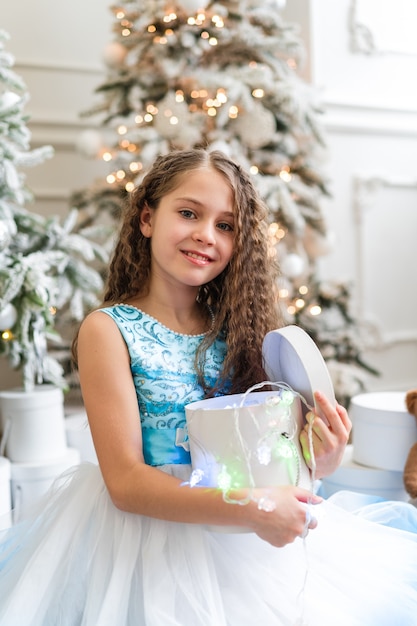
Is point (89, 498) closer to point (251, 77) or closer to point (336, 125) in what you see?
point (251, 77)

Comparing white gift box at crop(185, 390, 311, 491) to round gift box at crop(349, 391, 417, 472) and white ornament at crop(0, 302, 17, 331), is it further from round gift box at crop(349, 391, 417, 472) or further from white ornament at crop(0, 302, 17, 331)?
white ornament at crop(0, 302, 17, 331)

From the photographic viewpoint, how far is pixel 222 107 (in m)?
2.62

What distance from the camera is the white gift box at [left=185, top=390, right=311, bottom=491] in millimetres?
945

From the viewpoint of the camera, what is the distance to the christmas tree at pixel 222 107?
2.61 metres

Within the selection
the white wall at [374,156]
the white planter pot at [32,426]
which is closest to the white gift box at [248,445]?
the white planter pot at [32,426]

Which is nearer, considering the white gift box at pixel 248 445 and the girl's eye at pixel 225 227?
the white gift box at pixel 248 445

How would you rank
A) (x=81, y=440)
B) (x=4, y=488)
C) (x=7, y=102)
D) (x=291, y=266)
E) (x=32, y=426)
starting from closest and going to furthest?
(x=4, y=488), (x=7, y=102), (x=32, y=426), (x=81, y=440), (x=291, y=266)

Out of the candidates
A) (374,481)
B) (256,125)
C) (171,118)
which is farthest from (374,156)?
(374,481)

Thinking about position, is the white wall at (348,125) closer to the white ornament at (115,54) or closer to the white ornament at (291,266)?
the white ornament at (115,54)

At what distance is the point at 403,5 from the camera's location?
11.5 feet

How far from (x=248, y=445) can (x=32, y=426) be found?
129 centimetres

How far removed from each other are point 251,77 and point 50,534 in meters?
2.00

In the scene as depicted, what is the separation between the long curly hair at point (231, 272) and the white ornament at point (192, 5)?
4.77 feet

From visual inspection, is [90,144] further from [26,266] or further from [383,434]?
[383,434]
